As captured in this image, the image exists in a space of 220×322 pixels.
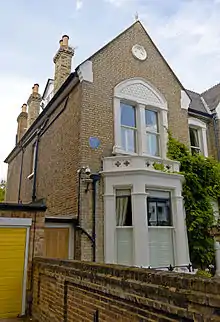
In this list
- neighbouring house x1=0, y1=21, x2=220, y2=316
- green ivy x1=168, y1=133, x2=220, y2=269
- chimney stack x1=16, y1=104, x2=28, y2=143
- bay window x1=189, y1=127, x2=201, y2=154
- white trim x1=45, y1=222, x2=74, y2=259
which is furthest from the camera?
chimney stack x1=16, y1=104, x2=28, y2=143

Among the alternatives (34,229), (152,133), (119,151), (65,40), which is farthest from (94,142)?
(65,40)

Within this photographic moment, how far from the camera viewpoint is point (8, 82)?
1334cm

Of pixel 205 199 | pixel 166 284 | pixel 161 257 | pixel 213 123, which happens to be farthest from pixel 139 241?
pixel 213 123

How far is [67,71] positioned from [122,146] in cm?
520

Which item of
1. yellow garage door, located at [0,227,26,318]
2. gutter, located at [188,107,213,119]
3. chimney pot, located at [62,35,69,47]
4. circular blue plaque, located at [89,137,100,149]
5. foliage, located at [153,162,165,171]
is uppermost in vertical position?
chimney pot, located at [62,35,69,47]

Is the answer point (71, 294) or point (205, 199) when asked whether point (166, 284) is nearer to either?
point (71, 294)

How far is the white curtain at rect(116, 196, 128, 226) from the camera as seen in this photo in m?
9.34

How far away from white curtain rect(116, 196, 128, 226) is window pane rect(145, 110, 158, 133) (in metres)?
3.37

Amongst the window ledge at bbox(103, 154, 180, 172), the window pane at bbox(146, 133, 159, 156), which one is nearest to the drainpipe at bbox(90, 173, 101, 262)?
the window ledge at bbox(103, 154, 180, 172)

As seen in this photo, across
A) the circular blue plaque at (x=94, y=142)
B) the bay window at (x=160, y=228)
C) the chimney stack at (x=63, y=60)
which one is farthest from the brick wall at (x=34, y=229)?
the chimney stack at (x=63, y=60)

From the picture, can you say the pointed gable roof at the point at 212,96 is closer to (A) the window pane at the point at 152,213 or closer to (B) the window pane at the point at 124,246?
(A) the window pane at the point at 152,213

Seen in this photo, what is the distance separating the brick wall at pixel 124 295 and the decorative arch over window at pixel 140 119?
580 cm

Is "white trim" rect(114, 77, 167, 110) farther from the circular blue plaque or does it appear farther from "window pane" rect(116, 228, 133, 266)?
"window pane" rect(116, 228, 133, 266)

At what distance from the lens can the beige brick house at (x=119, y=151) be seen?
9070 millimetres
